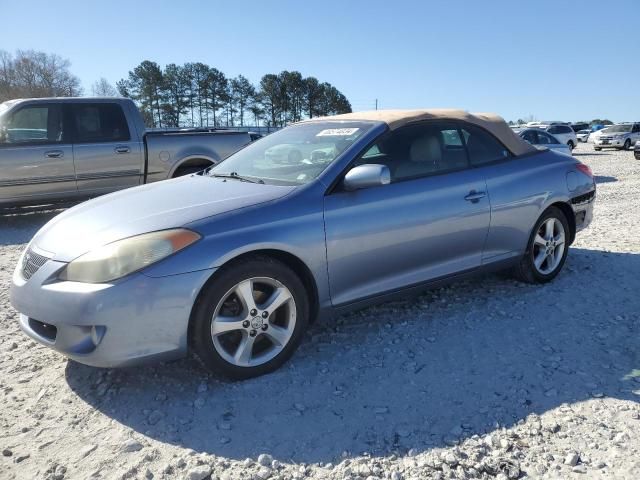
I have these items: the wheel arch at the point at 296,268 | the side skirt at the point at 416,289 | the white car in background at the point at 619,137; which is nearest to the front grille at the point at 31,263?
the wheel arch at the point at 296,268

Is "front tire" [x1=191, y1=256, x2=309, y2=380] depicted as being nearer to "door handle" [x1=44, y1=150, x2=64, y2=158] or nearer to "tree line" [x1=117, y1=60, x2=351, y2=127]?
"door handle" [x1=44, y1=150, x2=64, y2=158]

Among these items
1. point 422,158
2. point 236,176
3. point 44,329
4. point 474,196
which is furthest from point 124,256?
point 474,196

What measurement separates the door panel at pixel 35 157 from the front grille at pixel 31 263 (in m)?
5.11

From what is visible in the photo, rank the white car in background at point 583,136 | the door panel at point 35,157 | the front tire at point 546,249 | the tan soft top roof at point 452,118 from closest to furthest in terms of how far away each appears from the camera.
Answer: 1. the tan soft top roof at point 452,118
2. the front tire at point 546,249
3. the door panel at point 35,157
4. the white car in background at point 583,136

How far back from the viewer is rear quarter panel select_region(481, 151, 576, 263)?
13.0 ft

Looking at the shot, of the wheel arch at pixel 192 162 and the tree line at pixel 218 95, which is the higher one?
the tree line at pixel 218 95

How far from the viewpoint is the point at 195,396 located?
2.79 metres

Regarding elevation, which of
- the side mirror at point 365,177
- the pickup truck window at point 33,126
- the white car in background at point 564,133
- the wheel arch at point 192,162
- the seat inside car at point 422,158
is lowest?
the side mirror at point 365,177

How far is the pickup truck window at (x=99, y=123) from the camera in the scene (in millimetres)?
7809

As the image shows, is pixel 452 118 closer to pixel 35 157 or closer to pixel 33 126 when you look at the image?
pixel 35 157

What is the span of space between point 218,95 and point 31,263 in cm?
6303

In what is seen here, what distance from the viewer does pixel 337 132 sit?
12.2ft

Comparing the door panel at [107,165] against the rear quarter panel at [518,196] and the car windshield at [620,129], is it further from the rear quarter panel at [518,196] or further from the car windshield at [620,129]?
the car windshield at [620,129]

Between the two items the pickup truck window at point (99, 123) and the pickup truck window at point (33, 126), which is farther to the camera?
the pickup truck window at point (99, 123)
